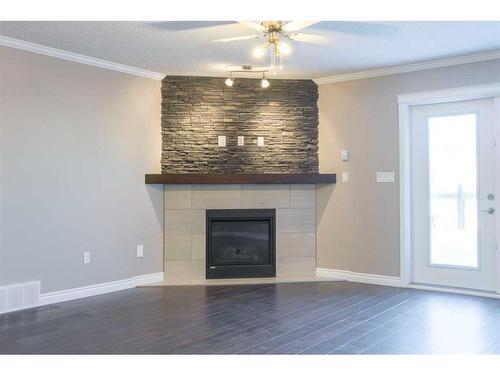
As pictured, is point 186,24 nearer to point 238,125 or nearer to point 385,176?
point 238,125

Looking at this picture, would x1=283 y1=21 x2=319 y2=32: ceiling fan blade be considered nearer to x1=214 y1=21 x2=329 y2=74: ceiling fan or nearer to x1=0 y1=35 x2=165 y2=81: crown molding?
x1=214 y1=21 x2=329 y2=74: ceiling fan

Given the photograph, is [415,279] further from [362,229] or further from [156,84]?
[156,84]

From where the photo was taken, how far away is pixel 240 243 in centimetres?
595

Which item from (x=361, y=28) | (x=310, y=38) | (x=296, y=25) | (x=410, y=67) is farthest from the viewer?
(x=410, y=67)

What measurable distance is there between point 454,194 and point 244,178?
7.44 feet

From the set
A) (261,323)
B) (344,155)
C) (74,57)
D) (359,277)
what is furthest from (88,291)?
(344,155)

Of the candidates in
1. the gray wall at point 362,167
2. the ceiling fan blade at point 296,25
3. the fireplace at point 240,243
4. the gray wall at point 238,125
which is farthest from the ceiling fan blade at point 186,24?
the fireplace at point 240,243

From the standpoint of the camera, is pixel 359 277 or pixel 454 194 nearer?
pixel 454 194

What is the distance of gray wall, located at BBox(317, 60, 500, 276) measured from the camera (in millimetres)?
5441

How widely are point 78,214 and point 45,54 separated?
1570 mm

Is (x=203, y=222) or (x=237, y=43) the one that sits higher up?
(x=237, y=43)
